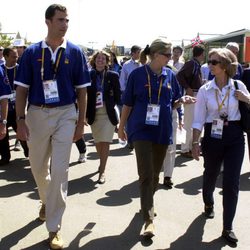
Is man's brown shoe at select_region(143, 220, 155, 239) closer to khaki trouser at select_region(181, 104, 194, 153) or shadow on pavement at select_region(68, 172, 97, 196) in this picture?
shadow on pavement at select_region(68, 172, 97, 196)

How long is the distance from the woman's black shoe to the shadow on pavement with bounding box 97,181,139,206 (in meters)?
1.51

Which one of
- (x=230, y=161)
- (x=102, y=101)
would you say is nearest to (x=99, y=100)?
(x=102, y=101)

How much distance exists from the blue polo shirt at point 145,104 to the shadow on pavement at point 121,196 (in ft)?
4.18

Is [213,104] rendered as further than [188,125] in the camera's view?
No

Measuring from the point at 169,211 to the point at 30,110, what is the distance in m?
A: 2.13

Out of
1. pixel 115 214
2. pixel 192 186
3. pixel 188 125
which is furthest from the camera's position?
pixel 188 125

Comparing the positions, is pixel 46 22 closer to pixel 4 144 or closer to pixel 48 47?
pixel 48 47

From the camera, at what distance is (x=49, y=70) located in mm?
→ 3941

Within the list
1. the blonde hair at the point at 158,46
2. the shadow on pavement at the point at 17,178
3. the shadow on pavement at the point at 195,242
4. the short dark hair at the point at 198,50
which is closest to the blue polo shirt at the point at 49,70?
the blonde hair at the point at 158,46

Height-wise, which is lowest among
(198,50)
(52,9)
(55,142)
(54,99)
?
(55,142)

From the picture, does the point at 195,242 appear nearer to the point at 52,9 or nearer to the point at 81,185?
the point at 81,185

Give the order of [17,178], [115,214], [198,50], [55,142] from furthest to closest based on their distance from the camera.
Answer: [198,50] < [17,178] < [115,214] < [55,142]

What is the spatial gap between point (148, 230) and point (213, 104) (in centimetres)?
145

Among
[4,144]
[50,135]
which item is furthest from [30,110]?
[4,144]
